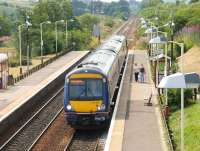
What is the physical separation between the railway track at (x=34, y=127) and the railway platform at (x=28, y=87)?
114 centimetres

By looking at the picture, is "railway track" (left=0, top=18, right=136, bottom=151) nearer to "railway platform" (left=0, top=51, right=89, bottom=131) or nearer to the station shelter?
"railway platform" (left=0, top=51, right=89, bottom=131)

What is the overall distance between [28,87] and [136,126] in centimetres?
1767

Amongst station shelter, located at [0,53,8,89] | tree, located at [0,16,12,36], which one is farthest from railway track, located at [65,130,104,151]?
tree, located at [0,16,12,36]

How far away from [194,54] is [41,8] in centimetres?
3991

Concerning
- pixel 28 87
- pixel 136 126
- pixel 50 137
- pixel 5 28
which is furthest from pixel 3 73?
pixel 5 28

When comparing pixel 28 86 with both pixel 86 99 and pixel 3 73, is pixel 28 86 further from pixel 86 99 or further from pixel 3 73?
pixel 86 99

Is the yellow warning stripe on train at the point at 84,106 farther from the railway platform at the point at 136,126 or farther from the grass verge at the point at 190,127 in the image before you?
the grass verge at the point at 190,127

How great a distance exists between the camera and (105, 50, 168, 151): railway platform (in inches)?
861

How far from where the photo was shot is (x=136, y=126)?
25453 mm

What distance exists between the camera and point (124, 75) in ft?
153

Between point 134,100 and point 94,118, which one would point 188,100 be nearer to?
point 134,100

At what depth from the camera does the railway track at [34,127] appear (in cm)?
2488

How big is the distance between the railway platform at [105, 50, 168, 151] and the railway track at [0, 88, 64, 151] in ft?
12.9

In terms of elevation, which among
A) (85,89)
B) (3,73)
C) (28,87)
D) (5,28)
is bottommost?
(28,87)
